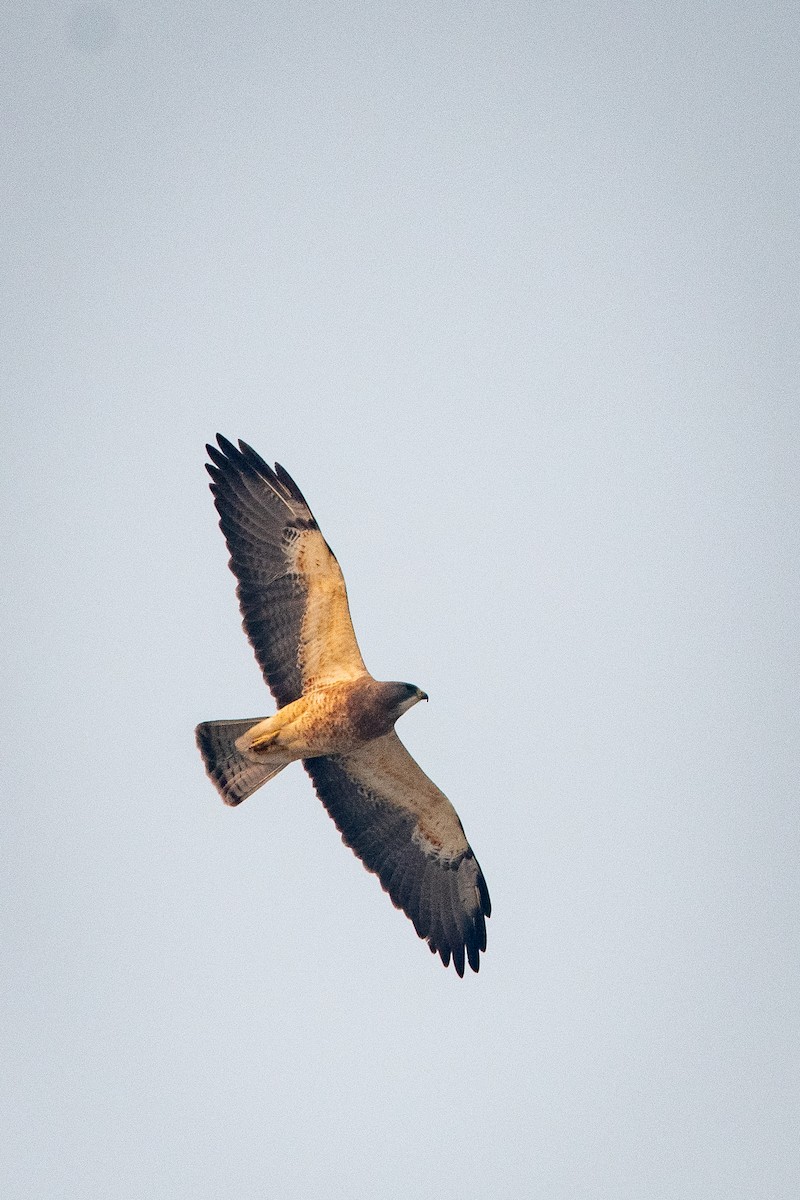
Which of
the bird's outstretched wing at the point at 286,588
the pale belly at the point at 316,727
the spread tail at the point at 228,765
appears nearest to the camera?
the pale belly at the point at 316,727

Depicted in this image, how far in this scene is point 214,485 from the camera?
41.9 ft

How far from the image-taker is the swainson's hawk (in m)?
12.1

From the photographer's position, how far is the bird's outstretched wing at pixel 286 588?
12.3 m

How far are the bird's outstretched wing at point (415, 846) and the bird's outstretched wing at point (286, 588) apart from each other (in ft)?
3.29

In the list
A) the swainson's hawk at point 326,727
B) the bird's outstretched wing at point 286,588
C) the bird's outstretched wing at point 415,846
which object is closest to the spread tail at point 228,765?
the swainson's hawk at point 326,727

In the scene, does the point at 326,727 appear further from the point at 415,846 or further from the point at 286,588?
the point at 415,846

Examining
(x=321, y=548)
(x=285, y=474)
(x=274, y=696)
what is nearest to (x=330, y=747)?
(x=274, y=696)

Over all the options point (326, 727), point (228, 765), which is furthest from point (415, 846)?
point (228, 765)

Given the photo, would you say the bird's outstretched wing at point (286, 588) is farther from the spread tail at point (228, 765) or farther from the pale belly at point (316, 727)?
the spread tail at point (228, 765)

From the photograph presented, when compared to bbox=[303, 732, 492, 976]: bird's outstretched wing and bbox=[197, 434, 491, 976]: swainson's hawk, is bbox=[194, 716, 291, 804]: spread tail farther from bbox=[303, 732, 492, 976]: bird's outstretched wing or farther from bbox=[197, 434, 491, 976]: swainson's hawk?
bbox=[303, 732, 492, 976]: bird's outstretched wing

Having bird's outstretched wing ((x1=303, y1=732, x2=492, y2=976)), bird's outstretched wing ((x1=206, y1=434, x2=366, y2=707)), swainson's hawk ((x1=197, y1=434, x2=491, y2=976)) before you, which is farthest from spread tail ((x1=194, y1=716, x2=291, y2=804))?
bird's outstretched wing ((x1=206, y1=434, x2=366, y2=707))

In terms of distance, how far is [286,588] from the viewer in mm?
12383

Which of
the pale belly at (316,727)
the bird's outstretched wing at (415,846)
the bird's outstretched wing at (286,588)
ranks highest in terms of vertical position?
the bird's outstretched wing at (286,588)

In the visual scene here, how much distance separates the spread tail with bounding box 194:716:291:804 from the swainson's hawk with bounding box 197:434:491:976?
0.04 ft
